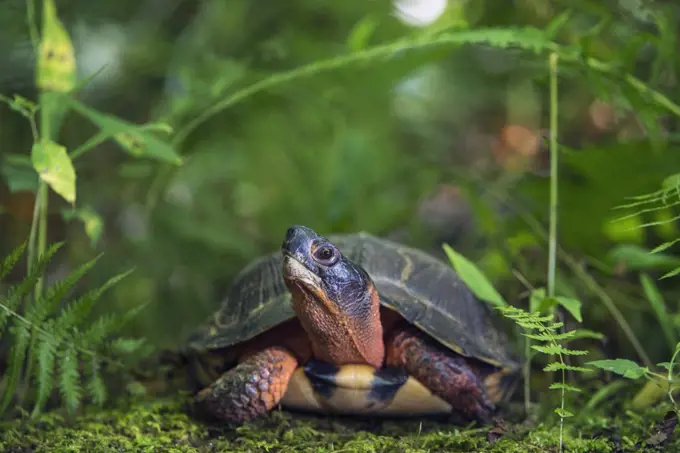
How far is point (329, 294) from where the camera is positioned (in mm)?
1501

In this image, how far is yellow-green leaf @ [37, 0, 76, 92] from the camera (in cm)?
183

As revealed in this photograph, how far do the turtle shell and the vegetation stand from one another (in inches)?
4.3

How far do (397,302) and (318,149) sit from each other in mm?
1968

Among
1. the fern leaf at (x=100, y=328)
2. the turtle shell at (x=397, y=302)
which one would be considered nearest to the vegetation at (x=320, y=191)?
the fern leaf at (x=100, y=328)

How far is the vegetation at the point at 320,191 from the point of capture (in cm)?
155

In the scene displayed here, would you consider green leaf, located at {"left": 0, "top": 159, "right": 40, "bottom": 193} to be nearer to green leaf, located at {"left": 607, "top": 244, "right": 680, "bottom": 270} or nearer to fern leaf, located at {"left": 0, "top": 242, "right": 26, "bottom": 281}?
fern leaf, located at {"left": 0, "top": 242, "right": 26, "bottom": 281}

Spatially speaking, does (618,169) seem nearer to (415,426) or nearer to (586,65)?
(586,65)

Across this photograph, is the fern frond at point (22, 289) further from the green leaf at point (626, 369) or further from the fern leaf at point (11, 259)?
the green leaf at point (626, 369)

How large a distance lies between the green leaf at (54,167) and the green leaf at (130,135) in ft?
0.68

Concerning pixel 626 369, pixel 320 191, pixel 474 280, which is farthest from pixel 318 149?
pixel 626 369

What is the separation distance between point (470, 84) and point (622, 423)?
167 inches

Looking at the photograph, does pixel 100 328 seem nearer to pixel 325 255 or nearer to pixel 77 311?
pixel 77 311

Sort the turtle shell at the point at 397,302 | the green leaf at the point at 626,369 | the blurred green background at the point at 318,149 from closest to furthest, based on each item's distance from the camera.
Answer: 1. the green leaf at the point at 626,369
2. the turtle shell at the point at 397,302
3. the blurred green background at the point at 318,149

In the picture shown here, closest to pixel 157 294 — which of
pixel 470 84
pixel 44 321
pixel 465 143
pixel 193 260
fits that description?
pixel 193 260
